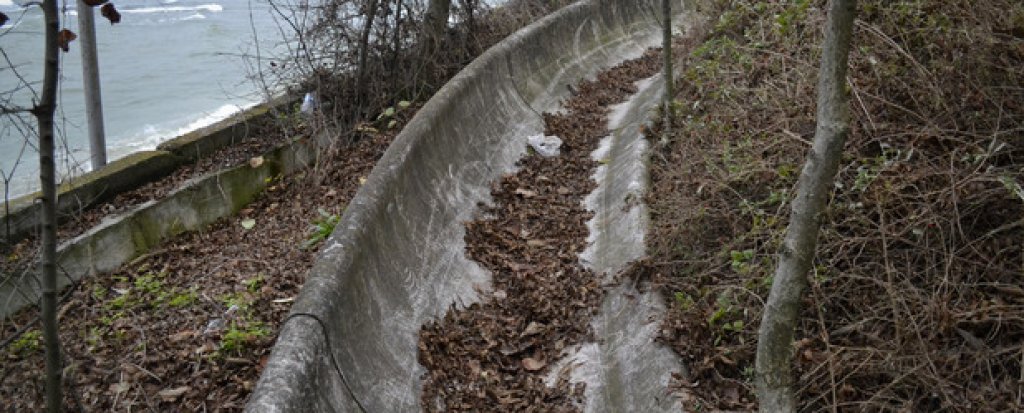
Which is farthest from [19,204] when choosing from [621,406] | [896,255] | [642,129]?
[896,255]

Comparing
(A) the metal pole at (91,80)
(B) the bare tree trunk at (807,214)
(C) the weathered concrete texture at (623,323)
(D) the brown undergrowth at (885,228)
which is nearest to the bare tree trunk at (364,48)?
(A) the metal pole at (91,80)

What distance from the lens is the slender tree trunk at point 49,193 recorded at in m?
2.93

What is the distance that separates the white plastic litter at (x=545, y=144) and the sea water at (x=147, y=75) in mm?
3312

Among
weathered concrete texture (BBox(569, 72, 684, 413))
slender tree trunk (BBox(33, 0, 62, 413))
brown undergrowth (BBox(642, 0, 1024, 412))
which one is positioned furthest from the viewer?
weathered concrete texture (BBox(569, 72, 684, 413))

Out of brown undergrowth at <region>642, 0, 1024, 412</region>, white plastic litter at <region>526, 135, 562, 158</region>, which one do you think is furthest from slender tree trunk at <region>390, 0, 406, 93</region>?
brown undergrowth at <region>642, 0, 1024, 412</region>

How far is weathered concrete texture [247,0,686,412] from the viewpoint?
374cm

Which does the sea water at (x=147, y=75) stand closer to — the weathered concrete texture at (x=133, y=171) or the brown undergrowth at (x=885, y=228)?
the weathered concrete texture at (x=133, y=171)

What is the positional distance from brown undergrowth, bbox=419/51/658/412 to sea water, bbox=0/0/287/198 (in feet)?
12.7

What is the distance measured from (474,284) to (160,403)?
231 centimetres

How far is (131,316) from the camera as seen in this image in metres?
5.25

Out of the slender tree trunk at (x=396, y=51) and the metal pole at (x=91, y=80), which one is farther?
the slender tree trunk at (x=396, y=51)

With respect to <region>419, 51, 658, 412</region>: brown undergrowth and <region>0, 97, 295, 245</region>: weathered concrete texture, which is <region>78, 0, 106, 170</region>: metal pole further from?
<region>419, 51, 658, 412</region>: brown undergrowth

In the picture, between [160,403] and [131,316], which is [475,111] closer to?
[131,316]

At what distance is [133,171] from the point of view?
709cm
